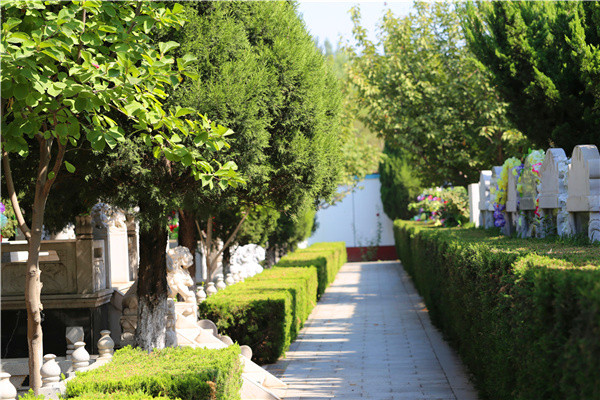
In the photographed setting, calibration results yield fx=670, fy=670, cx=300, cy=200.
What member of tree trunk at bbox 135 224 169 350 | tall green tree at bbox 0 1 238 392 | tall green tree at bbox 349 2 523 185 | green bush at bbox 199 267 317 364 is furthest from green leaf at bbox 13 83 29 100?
tall green tree at bbox 349 2 523 185

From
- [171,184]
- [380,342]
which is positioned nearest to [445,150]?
[380,342]

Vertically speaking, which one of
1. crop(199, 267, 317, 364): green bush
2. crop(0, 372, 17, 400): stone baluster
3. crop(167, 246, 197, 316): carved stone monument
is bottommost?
crop(199, 267, 317, 364): green bush

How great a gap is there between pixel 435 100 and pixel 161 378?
14.1 metres

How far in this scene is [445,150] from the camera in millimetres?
18156

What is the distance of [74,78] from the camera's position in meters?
5.11

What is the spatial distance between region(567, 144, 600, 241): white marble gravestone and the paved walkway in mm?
2414

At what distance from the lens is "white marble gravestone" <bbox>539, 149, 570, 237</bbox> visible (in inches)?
293

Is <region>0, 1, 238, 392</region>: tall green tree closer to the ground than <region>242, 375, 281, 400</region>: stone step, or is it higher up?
higher up

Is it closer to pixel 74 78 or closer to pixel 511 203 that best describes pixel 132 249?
pixel 511 203

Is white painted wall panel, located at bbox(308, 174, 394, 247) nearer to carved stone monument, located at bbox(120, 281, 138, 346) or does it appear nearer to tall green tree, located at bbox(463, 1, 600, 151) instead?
tall green tree, located at bbox(463, 1, 600, 151)

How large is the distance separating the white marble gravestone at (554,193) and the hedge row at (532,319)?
0.96 metres

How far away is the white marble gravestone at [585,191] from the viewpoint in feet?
20.9

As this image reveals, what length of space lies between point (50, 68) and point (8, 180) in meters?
1.08

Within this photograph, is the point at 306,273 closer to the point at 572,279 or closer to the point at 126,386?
the point at 126,386
